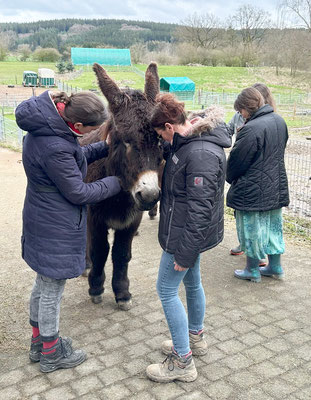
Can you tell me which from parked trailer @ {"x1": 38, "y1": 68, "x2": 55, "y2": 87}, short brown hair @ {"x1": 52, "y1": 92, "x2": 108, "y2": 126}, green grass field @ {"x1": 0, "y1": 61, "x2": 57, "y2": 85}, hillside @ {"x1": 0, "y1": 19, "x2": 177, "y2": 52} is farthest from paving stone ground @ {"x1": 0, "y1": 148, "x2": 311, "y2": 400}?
hillside @ {"x1": 0, "y1": 19, "x2": 177, "y2": 52}

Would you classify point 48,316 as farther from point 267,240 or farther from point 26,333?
point 267,240

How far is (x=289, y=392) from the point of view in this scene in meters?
3.27

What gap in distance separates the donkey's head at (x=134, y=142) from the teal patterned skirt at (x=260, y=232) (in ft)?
6.29

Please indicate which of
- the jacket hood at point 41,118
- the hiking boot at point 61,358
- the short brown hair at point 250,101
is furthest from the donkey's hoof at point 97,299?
the short brown hair at point 250,101

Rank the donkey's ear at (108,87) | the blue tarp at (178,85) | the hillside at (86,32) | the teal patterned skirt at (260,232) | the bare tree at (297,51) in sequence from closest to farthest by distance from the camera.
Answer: the donkey's ear at (108,87), the teal patterned skirt at (260,232), the blue tarp at (178,85), the bare tree at (297,51), the hillside at (86,32)

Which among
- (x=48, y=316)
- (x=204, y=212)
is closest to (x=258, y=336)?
(x=204, y=212)

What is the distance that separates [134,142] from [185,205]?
772 millimetres

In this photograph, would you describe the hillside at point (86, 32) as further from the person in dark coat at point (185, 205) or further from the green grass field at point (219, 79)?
the person in dark coat at point (185, 205)

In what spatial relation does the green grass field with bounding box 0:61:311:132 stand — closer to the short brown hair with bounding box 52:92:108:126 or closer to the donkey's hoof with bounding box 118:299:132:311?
the donkey's hoof with bounding box 118:299:132:311

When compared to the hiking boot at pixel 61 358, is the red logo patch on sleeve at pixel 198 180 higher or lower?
higher

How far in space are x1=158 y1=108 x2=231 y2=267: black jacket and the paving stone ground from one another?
3.61ft

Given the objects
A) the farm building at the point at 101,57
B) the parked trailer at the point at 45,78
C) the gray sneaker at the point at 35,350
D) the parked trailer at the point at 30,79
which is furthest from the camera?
the farm building at the point at 101,57

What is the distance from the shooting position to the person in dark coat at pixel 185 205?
301 centimetres

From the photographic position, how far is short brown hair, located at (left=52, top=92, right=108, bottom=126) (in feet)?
10.3
